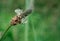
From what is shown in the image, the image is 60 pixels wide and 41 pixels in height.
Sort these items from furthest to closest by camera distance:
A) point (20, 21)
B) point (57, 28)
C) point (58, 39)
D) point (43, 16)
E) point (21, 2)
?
1. point (21, 2)
2. point (43, 16)
3. point (57, 28)
4. point (58, 39)
5. point (20, 21)

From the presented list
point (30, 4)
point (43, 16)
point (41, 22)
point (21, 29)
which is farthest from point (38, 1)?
point (30, 4)

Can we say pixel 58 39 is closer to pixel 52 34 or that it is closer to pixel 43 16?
pixel 52 34

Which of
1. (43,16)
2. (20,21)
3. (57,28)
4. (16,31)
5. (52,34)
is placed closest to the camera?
(20,21)

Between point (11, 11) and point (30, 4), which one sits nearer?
point (30, 4)

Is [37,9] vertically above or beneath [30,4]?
beneath

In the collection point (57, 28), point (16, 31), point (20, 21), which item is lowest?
point (57, 28)

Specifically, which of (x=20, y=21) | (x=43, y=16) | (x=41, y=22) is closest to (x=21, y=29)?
(x=41, y=22)
